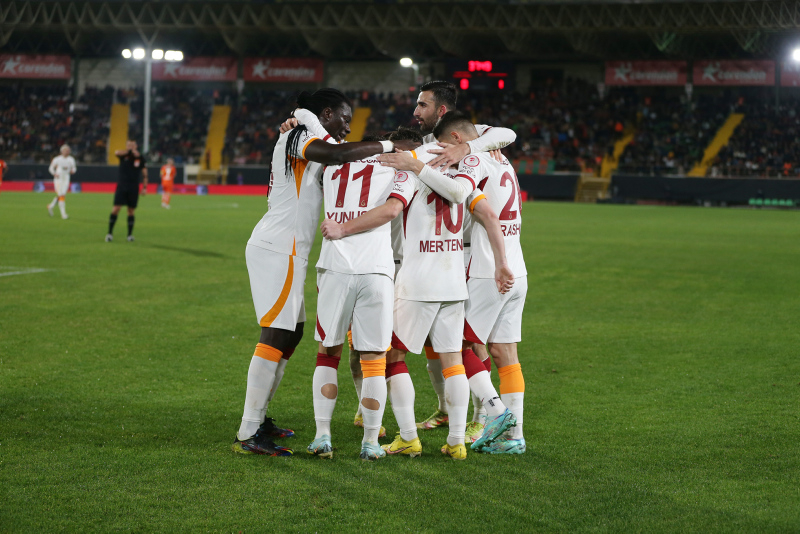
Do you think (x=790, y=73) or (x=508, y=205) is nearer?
(x=508, y=205)

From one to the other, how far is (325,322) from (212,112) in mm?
50612

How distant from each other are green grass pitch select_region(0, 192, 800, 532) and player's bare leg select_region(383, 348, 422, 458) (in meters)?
0.12

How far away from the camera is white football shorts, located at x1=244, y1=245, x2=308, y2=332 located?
510 cm

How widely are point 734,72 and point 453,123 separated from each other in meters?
46.0

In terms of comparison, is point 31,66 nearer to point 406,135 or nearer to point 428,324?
point 406,135

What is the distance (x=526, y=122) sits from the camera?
4922 cm

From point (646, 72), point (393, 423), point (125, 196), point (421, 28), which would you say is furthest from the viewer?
point (646, 72)

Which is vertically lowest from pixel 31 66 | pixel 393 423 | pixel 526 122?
pixel 393 423

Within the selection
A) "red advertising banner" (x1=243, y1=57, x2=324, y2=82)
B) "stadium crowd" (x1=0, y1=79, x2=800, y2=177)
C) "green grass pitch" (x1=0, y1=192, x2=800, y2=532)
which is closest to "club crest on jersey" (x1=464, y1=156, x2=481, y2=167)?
"green grass pitch" (x1=0, y1=192, x2=800, y2=532)

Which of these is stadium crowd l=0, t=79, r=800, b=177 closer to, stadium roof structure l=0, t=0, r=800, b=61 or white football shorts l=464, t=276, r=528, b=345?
stadium roof structure l=0, t=0, r=800, b=61

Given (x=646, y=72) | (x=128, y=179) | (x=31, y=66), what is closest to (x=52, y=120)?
(x=31, y=66)

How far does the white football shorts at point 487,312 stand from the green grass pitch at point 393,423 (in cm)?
71

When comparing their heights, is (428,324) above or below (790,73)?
below

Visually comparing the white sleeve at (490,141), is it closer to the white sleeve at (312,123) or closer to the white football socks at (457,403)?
the white sleeve at (312,123)
